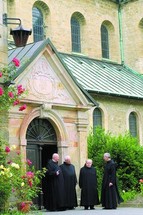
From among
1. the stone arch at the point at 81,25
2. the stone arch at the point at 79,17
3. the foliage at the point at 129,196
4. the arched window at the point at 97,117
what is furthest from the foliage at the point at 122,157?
the stone arch at the point at 79,17

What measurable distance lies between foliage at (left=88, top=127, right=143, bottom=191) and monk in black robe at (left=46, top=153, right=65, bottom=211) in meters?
5.20

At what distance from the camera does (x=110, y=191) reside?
17391 millimetres

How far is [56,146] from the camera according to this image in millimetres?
18156

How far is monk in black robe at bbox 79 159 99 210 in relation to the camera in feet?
57.1

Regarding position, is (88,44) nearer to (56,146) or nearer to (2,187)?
(56,146)

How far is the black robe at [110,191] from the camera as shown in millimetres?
17281

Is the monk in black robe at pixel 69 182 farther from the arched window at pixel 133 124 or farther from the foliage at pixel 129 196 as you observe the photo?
the arched window at pixel 133 124

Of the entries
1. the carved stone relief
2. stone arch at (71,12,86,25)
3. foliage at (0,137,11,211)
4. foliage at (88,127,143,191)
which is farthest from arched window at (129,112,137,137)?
foliage at (0,137,11,211)

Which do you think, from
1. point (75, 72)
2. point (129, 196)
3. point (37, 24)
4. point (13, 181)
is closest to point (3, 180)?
point (13, 181)

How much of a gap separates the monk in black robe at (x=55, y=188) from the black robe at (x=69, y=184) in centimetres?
32

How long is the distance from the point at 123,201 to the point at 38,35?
13526 mm

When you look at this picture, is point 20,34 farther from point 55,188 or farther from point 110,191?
point 110,191

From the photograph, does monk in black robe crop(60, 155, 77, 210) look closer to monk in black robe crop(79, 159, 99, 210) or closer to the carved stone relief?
monk in black robe crop(79, 159, 99, 210)

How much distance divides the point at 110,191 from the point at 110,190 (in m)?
0.03
